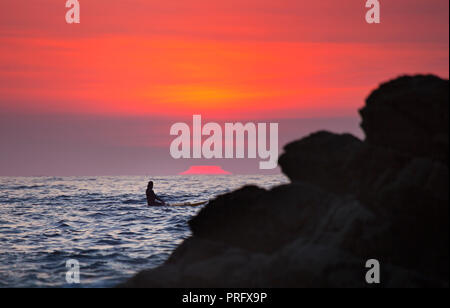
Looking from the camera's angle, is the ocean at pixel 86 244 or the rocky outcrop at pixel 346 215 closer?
the rocky outcrop at pixel 346 215

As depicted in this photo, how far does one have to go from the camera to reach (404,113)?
9.29 m

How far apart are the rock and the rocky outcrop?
0.06ft

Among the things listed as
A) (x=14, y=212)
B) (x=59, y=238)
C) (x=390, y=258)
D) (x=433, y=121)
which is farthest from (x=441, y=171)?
(x=14, y=212)

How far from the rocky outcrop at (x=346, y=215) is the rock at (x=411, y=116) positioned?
2 cm

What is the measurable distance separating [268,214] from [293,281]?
→ 183cm

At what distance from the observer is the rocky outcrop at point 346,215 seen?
873 cm

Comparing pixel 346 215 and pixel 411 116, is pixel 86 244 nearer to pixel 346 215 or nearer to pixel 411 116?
pixel 346 215

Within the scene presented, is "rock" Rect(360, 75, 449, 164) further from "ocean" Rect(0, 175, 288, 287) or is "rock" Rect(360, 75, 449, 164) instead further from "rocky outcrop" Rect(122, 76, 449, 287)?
"ocean" Rect(0, 175, 288, 287)

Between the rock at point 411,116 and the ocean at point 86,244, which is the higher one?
the rock at point 411,116

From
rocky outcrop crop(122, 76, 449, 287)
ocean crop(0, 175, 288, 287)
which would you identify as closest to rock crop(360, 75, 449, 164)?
rocky outcrop crop(122, 76, 449, 287)

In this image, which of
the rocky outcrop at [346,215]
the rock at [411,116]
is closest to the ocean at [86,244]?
the rocky outcrop at [346,215]

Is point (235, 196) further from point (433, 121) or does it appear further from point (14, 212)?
point (14, 212)

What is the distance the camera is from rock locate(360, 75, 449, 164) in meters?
8.92

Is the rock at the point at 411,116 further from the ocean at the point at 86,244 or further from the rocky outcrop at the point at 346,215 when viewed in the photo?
the ocean at the point at 86,244
